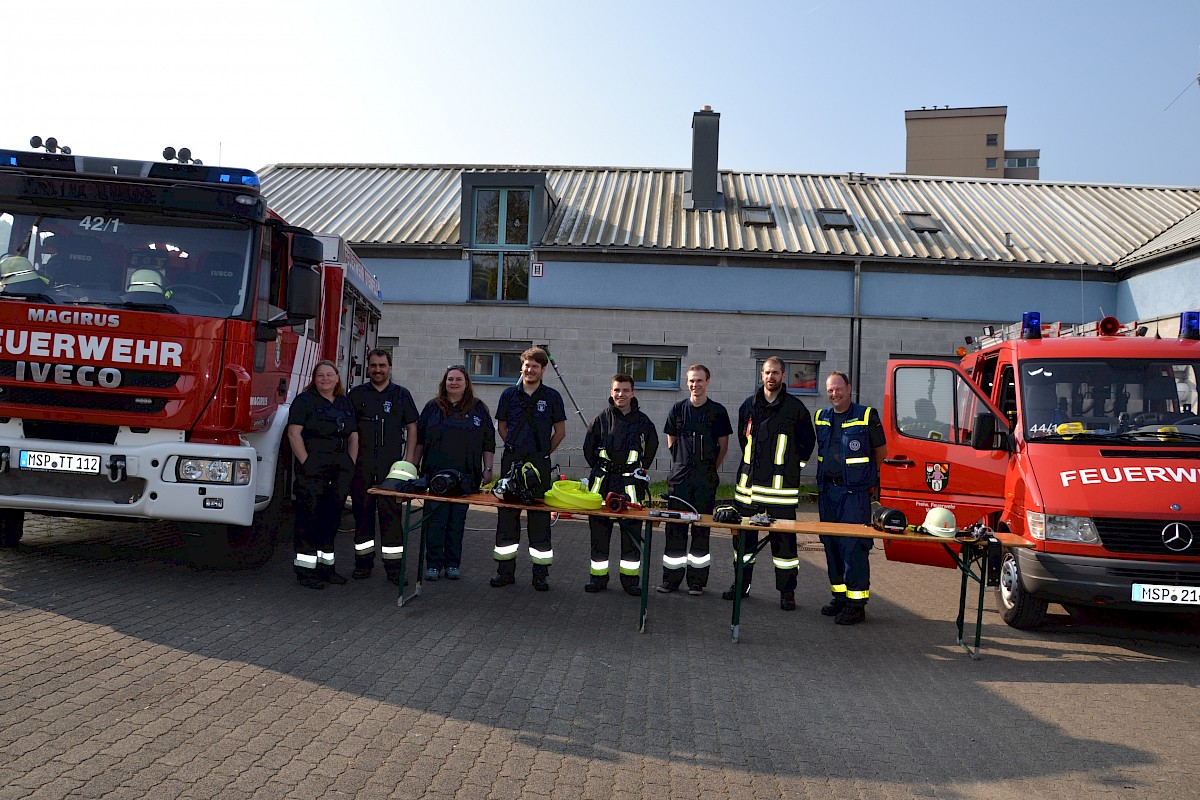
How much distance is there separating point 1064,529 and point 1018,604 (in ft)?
2.97

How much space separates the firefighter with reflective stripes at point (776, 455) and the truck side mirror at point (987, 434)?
131 cm

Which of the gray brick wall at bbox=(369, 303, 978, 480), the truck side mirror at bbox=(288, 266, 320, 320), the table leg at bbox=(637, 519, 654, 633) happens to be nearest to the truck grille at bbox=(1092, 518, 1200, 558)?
the table leg at bbox=(637, 519, 654, 633)

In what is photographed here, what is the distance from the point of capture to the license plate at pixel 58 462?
6715 millimetres

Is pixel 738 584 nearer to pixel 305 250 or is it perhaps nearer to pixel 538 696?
pixel 538 696

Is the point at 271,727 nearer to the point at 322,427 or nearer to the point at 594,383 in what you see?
the point at 322,427

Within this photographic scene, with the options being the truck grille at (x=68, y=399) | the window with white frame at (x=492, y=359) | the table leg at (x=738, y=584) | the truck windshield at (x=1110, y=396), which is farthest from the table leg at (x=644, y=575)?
the window with white frame at (x=492, y=359)

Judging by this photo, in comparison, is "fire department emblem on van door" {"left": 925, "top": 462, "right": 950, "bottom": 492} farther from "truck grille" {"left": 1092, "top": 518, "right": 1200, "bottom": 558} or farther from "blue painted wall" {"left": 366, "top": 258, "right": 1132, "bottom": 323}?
"blue painted wall" {"left": 366, "top": 258, "right": 1132, "bottom": 323}

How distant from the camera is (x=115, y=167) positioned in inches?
279

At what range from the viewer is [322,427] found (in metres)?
7.60

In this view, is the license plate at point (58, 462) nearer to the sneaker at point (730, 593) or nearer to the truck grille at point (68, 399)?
the truck grille at point (68, 399)

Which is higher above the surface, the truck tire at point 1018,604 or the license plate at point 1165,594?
the license plate at point 1165,594

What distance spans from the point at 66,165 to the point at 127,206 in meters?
0.55

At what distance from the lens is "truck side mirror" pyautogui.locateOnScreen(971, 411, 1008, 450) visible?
301 inches

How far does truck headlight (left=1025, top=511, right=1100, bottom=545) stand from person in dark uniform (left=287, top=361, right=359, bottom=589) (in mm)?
5315
